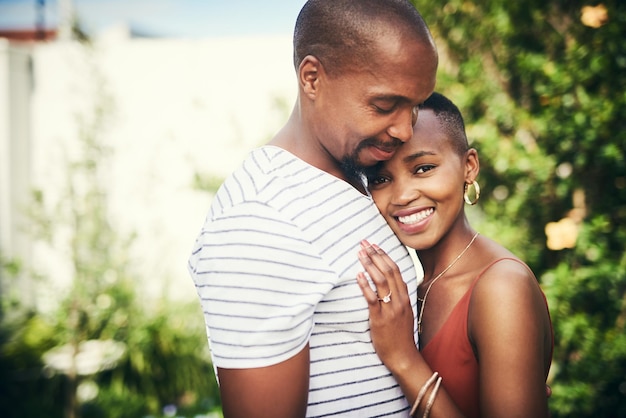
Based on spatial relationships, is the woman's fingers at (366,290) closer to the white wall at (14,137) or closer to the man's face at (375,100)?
the man's face at (375,100)

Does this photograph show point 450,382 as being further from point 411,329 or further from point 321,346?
point 321,346

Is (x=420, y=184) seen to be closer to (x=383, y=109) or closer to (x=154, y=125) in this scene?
Result: (x=383, y=109)

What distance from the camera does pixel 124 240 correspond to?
562cm

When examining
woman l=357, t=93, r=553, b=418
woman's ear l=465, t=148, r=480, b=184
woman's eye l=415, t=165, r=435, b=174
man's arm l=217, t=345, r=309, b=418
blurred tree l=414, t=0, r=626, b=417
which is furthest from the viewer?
blurred tree l=414, t=0, r=626, b=417

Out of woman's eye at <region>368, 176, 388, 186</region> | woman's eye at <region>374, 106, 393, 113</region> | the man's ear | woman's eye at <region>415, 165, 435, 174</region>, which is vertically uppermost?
the man's ear

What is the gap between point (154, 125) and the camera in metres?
7.91

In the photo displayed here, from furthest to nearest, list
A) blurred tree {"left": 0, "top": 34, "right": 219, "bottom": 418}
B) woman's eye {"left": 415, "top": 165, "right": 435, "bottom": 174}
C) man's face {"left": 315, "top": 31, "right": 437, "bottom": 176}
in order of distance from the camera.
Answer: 1. blurred tree {"left": 0, "top": 34, "right": 219, "bottom": 418}
2. woman's eye {"left": 415, "top": 165, "right": 435, "bottom": 174}
3. man's face {"left": 315, "top": 31, "right": 437, "bottom": 176}

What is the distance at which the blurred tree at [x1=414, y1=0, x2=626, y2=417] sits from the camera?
131 inches

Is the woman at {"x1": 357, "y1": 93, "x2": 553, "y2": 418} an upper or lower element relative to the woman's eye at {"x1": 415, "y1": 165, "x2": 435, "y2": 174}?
lower

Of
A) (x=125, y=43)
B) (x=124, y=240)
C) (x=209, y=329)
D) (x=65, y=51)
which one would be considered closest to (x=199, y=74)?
(x=125, y=43)

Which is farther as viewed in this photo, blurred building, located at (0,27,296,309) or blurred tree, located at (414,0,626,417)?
blurred building, located at (0,27,296,309)

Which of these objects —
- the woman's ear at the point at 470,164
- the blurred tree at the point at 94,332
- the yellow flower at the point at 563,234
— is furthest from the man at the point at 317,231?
the blurred tree at the point at 94,332

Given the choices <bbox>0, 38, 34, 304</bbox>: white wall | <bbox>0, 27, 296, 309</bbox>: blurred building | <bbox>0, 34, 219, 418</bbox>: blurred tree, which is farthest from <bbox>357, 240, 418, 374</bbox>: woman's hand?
<bbox>0, 38, 34, 304</bbox>: white wall

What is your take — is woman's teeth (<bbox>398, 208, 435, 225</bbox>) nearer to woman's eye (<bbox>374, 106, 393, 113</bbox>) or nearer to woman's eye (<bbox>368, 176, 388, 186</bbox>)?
woman's eye (<bbox>368, 176, 388, 186</bbox>)
